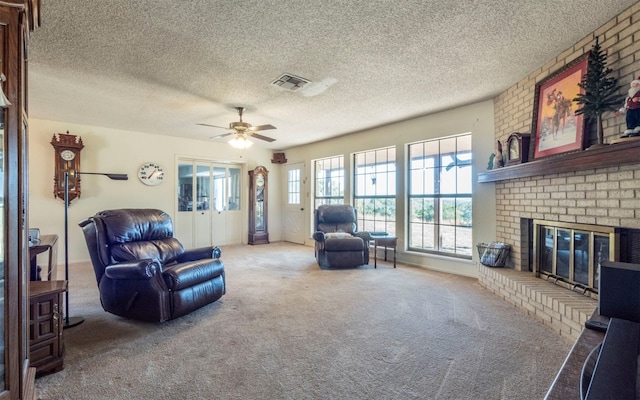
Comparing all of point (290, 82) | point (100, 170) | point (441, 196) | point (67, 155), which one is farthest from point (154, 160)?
point (441, 196)

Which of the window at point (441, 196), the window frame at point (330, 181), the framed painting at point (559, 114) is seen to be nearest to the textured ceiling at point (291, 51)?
the framed painting at point (559, 114)

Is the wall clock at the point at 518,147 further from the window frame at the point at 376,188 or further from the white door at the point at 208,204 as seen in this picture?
the white door at the point at 208,204

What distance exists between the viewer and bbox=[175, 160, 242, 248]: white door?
6297 millimetres

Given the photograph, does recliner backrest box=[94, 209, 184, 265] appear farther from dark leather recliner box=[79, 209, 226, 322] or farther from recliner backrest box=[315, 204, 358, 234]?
recliner backrest box=[315, 204, 358, 234]

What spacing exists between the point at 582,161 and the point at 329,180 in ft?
15.1

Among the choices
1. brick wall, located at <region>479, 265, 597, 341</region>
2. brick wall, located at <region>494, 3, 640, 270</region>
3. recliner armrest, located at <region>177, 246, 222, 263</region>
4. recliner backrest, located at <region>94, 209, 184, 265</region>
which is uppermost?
brick wall, located at <region>494, 3, 640, 270</region>

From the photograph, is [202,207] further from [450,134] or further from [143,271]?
[450,134]

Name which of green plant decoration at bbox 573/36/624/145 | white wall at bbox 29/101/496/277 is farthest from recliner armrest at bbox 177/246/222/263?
green plant decoration at bbox 573/36/624/145

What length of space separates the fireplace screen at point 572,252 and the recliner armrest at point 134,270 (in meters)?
3.60

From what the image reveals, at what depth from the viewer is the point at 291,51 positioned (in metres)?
2.61

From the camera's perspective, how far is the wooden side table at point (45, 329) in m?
1.82

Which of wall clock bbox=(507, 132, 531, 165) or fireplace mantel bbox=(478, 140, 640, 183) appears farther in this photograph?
wall clock bbox=(507, 132, 531, 165)

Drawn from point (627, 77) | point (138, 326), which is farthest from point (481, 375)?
point (138, 326)

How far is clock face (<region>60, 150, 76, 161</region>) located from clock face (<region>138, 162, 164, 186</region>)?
992mm
